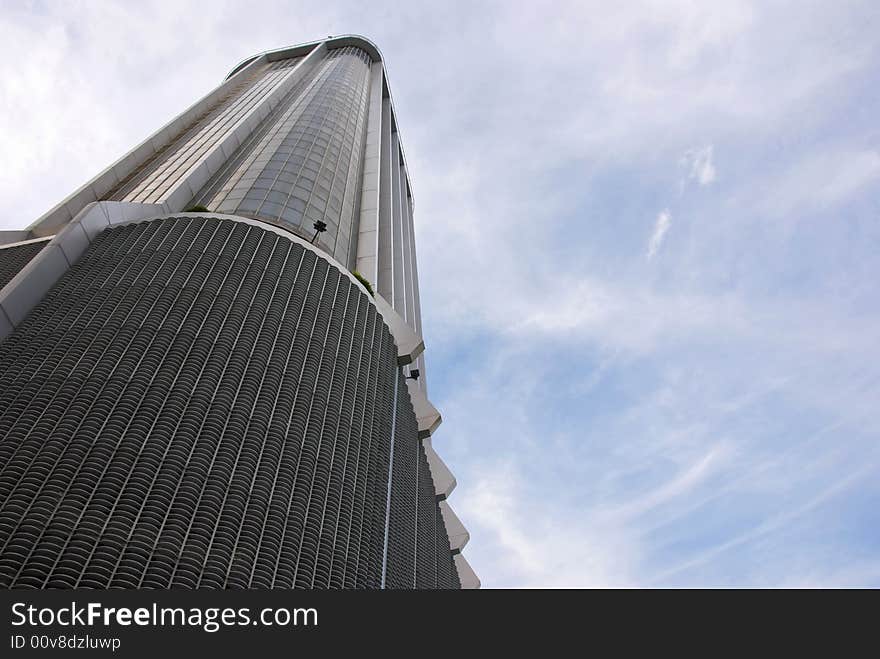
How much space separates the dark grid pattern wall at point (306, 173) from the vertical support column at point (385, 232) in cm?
370

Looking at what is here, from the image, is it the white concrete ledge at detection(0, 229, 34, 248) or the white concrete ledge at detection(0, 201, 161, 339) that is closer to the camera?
the white concrete ledge at detection(0, 201, 161, 339)

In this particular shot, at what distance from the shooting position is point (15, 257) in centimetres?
2456

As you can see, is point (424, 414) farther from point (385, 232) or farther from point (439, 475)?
point (385, 232)

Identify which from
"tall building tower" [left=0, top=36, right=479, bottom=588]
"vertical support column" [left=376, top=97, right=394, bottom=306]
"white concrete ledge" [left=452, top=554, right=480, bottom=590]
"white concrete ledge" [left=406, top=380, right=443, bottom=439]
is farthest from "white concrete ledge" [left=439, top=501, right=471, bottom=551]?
"vertical support column" [left=376, top=97, right=394, bottom=306]

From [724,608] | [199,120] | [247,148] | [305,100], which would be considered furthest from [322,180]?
[724,608]

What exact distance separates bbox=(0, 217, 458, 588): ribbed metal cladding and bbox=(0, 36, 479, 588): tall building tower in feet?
0.16

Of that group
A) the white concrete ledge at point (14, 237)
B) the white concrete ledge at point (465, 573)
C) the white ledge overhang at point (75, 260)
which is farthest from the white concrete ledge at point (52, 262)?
the white concrete ledge at point (465, 573)

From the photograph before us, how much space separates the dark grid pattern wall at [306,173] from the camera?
96.2 ft

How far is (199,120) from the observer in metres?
51.0

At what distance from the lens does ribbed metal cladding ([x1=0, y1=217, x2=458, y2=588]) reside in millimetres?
12234

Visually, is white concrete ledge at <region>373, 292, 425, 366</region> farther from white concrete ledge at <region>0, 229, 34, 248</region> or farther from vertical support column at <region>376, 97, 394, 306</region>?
white concrete ledge at <region>0, 229, 34, 248</region>

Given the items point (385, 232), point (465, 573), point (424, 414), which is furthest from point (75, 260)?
point (385, 232)

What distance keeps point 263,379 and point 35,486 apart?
19.3ft

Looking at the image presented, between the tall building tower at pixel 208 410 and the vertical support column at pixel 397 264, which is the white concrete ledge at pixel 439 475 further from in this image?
the vertical support column at pixel 397 264
